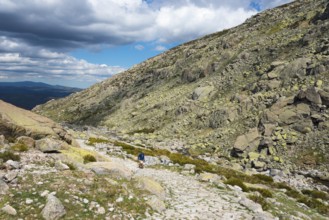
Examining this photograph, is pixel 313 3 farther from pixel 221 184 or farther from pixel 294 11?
pixel 221 184

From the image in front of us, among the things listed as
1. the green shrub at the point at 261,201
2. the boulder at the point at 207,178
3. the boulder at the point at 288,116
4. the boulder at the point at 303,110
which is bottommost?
the boulder at the point at 207,178

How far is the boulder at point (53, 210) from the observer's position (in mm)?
12023

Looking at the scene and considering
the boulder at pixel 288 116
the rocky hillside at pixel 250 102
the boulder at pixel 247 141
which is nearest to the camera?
the rocky hillside at pixel 250 102

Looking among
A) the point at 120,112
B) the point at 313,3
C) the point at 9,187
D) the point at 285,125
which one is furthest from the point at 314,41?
the point at 9,187

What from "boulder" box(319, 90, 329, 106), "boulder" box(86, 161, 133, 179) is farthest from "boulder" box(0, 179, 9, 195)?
"boulder" box(319, 90, 329, 106)

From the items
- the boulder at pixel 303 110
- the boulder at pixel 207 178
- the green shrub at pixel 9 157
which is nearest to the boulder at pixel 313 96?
the boulder at pixel 303 110

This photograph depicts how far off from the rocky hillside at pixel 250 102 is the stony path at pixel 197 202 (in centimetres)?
1983

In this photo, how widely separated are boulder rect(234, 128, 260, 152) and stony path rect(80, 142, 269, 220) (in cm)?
2176

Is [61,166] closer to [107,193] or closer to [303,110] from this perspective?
[107,193]

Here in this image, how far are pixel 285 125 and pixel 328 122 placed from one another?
5638 millimetres

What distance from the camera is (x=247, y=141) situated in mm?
44281

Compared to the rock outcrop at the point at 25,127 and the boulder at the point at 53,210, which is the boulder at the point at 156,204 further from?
the rock outcrop at the point at 25,127

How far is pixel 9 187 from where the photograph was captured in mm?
13664

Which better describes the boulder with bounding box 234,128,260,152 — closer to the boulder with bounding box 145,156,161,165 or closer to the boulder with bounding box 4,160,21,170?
the boulder with bounding box 145,156,161,165
